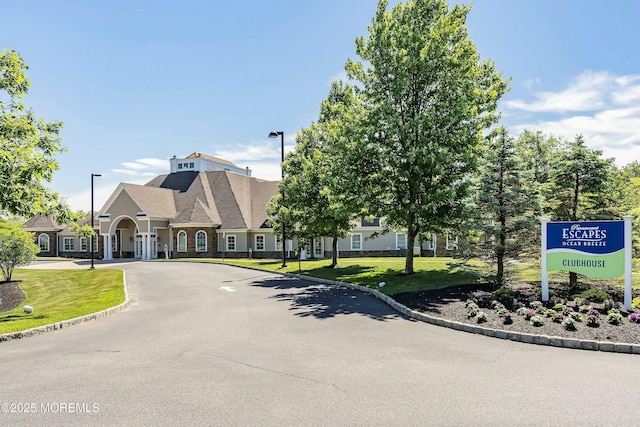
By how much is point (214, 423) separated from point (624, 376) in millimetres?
6386

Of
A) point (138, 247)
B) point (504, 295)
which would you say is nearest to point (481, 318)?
point (504, 295)

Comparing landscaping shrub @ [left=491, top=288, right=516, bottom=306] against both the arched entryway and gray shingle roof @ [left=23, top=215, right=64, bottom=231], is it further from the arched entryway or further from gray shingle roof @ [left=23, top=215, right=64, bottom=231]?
gray shingle roof @ [left=23, top=215, right=64, bottom=231]

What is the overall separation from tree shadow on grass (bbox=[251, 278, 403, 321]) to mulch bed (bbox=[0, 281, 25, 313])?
11475mm

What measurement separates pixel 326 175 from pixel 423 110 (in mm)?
5737

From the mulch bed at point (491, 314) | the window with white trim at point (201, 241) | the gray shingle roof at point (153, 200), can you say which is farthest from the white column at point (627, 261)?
the gray shingle roof at point (153, 200)

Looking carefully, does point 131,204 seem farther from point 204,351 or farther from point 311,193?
point 204,351

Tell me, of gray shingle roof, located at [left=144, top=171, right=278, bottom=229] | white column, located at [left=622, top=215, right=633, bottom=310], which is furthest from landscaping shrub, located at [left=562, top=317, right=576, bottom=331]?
gray shingle roof, located at [left=144, top=171, right=278, bottom=229]

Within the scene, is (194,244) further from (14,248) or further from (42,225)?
(42,225)

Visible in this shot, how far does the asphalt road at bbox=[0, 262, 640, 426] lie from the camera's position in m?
5.18

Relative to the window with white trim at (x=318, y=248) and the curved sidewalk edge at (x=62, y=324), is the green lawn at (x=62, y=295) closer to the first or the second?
the curved sidewalk edge at (x=62, y=324)

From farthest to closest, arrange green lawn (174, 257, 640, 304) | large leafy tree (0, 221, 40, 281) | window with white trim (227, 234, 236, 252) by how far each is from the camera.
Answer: window with white trim (227, 234, 236, 252), large leafy tree (0, 221, 40, 281), green lawn (174, 257, 640, 304)

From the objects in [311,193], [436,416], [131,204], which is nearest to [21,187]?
[436,416]

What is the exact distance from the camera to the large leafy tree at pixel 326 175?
19.9m

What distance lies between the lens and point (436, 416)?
508 centimetres
